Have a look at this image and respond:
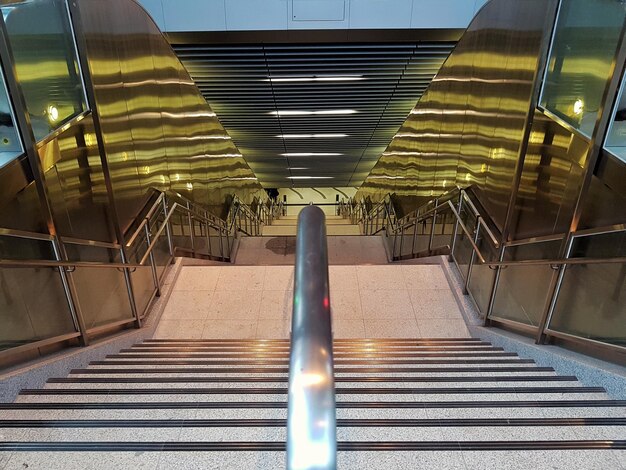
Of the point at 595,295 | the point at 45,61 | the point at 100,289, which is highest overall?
the point at 45,61

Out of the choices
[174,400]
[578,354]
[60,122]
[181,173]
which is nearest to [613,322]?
[578,354]

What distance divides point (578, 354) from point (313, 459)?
225 cm

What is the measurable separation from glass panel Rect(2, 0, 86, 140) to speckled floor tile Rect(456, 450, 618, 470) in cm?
263

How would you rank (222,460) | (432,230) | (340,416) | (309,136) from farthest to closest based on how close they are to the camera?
1. (309,136)
2. (432,230)
3. (340,416)
4. (222,460)

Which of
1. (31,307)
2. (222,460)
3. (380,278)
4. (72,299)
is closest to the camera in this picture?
(222,460)

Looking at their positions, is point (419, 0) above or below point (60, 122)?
above

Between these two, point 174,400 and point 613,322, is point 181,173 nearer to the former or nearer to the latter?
point 174,400

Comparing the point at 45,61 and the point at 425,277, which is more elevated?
the point at 45,61

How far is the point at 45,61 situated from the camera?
238 centimetres

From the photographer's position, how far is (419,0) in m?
6.26

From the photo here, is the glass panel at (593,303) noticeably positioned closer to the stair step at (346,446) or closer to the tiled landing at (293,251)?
the stair step at (346,446)

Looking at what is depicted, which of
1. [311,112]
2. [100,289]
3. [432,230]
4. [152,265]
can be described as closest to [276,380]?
[100,289]

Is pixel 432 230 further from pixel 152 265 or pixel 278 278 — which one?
pixel 152 265

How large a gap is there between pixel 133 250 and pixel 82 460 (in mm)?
2291
